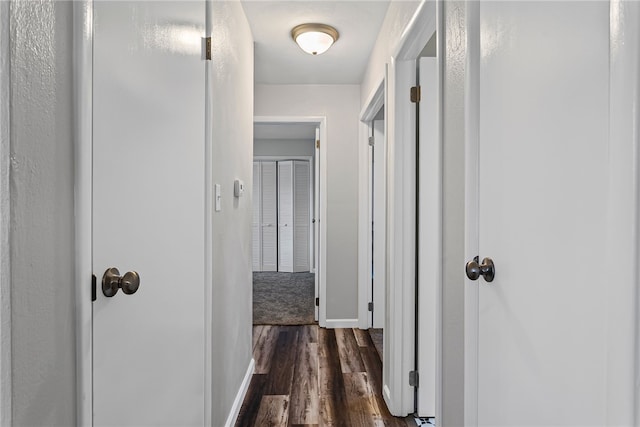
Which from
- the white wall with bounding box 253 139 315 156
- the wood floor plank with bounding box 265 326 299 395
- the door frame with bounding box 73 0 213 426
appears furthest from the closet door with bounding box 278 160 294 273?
the door frame with bounding box 73 0 213 426

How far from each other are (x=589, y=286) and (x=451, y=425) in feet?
2.84

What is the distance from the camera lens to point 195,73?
57.1 inches

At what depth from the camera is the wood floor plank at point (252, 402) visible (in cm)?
210

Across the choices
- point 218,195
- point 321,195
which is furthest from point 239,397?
point 321,195

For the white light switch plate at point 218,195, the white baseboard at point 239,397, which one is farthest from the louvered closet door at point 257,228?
the white light switch plate at point 218,195

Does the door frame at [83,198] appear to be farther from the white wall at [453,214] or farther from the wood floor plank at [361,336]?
the wood floor plank at [361,336]

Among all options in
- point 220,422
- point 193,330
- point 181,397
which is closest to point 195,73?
point 193,330

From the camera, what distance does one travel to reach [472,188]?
1.11m

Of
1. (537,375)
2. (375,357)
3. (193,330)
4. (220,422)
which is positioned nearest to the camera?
(537,375)

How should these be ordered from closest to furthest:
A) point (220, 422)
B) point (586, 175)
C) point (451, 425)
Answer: point (586, 175), point (451, 425), point (220, 422)

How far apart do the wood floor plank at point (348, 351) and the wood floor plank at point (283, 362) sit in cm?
37

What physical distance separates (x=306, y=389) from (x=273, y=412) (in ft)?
1.11

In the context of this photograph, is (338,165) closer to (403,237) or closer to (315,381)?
(403,237)

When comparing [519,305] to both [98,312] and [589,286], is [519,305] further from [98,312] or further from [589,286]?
[98,312]
